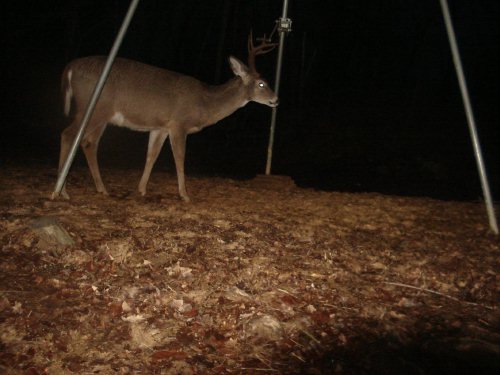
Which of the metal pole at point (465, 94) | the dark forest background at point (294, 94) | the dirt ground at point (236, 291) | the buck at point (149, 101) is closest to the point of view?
the dirt ground at point (236, 291)

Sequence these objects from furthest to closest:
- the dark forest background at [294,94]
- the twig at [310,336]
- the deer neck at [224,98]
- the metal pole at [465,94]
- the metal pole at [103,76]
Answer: the dark forest background at [294,94] → the deer neck at [224,98] → the metal pole at [465,94] → the metal pole at [103,76] → the twig at [310,336]

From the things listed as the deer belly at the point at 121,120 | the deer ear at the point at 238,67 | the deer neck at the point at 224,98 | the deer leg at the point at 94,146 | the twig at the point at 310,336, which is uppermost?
the deer ear at the point at 238,67

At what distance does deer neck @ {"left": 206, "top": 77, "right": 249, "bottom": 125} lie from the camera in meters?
6.75

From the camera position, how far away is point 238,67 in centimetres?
690

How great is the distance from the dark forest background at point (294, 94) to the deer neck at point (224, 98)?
3017 mm

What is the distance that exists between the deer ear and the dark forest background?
3.55 meters

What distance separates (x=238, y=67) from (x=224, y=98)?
544 millimetres

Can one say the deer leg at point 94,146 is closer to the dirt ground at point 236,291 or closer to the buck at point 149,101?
the buck at point 149,101

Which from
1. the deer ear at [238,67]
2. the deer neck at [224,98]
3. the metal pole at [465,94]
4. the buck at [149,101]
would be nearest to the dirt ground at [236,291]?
the metal pole at [465,94]

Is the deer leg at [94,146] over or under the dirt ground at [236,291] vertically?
over

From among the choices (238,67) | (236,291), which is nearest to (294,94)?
(238,67)

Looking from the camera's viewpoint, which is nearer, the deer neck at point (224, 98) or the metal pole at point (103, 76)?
the metal pole at point (103, 76)

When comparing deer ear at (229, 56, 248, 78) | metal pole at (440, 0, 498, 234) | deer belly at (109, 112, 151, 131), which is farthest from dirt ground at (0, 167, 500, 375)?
deer ear at (229, 56, 248, 78)

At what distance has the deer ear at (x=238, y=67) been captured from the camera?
684cm
